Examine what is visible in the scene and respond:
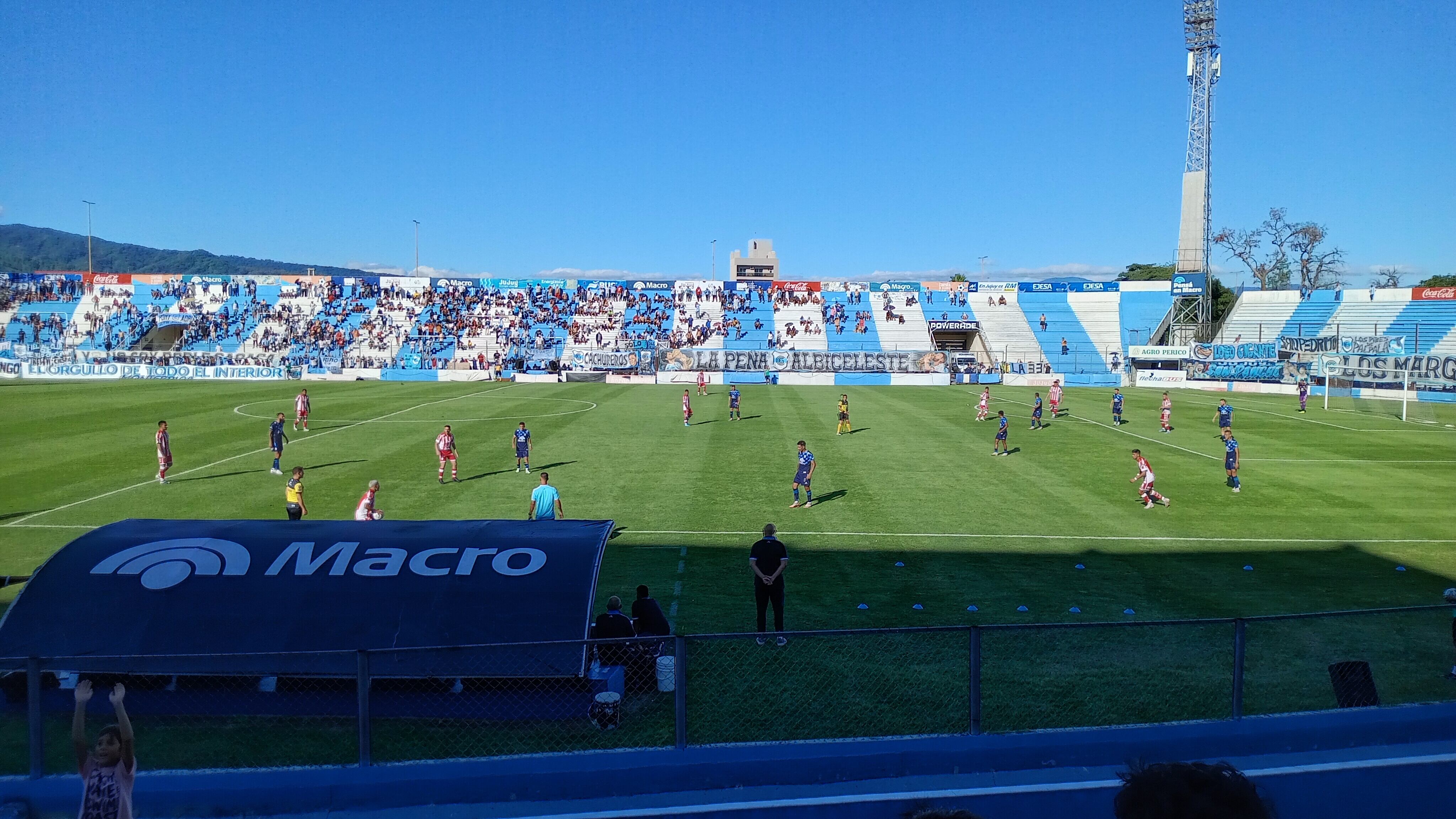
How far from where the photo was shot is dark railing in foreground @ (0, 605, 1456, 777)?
7684 millimetres

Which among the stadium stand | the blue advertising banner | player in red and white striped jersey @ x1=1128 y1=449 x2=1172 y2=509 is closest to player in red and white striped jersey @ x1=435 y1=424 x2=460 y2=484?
player in red and white striped jersey @ x1=1128 y1=449 x2=1172 y2=509

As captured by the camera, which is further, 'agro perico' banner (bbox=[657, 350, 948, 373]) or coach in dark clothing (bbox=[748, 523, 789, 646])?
'agro perico' banner (bbox=[657, 350, 948, 373])

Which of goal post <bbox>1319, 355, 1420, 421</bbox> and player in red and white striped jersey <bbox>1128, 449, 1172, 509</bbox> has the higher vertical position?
goal post <bbox>1319, 355, 1420, 421</bbox>

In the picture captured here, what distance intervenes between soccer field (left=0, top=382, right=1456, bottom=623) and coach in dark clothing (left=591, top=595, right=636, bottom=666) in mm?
2247

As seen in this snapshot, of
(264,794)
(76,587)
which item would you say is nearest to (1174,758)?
(264,794)

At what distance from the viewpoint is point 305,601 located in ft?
28.8

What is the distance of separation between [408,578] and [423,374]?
5407cm

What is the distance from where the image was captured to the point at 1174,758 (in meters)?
6.44

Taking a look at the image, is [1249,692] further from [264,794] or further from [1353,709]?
[264,794]

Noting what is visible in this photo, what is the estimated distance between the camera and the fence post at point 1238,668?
20.6 ft

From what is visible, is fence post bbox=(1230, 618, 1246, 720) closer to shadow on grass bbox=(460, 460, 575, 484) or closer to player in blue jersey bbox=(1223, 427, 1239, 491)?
player in blue jersey bbox=(1223, 427, 1239, 491)

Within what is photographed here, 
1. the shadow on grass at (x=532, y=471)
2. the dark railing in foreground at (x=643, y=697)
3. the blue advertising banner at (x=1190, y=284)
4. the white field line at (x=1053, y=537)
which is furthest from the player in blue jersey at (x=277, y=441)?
the blue advertising banner at (x=1190, y=284)

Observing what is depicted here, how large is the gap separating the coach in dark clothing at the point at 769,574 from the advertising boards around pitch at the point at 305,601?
2.30m

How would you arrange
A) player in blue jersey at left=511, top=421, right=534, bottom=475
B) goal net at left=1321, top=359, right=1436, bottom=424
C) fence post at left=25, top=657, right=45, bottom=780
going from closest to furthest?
fence post at left=25, top=657, right=45, bottom=780 → player in blue jersey at left=511, top=421, right=534, bottom=475 → goal net at left=1321, top=359, right=1436, bottom=424
